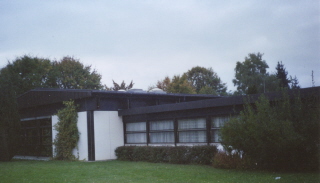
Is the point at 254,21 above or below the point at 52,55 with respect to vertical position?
below

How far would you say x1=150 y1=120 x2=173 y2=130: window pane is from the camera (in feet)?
60.2

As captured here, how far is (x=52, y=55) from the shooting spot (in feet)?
172

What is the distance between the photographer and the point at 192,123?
17.2 metres

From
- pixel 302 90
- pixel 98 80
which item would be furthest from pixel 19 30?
pixel 98 80

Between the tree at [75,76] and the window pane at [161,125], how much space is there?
31058mm

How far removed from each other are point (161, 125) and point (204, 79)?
1702 inches

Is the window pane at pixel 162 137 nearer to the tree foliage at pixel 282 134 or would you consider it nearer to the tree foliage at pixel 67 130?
the tree foliage at pixel 67 130

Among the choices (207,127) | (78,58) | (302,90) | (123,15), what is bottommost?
(207,127)

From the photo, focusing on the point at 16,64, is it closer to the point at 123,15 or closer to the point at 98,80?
the point at 98,80

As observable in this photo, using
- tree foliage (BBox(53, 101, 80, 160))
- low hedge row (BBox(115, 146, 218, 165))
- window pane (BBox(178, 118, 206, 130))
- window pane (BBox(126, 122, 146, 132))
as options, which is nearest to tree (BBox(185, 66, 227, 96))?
window pane (BBox(126, 122, 146, 132))

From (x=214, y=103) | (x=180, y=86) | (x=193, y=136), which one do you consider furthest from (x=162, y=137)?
(x=180, y=86)

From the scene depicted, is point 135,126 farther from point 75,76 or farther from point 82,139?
point 75,76

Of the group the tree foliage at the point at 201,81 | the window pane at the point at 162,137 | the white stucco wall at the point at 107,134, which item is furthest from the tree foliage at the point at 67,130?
the tree foliage at the point at 201,81

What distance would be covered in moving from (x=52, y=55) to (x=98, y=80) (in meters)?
8.13
